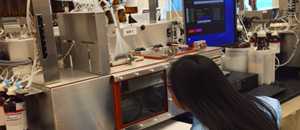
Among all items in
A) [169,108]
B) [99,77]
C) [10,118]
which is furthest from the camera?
[169,108]

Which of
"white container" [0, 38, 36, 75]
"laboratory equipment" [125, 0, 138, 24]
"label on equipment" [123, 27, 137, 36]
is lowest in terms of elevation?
"white container" [0, 38, 36, 75]

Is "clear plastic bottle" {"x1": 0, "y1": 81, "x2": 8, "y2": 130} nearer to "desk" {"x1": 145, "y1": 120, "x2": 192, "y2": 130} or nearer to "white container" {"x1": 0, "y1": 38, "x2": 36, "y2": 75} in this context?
"white container" {"x1": 0, "y1": 38, "x2": 36, "y2": 75}

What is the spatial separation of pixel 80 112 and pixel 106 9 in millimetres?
578

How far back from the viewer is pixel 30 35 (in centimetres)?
160

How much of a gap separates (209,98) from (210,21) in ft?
3.94

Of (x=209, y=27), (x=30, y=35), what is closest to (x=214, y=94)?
(x=30, y=35)

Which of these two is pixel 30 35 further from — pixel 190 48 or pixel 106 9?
pixel 190 48

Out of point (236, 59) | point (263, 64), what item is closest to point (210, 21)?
point (236, 59)

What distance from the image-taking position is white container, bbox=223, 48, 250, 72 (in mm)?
2355

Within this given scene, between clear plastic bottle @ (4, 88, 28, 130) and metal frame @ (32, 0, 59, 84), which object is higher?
metal frame @ (32, 0, 59, 84)

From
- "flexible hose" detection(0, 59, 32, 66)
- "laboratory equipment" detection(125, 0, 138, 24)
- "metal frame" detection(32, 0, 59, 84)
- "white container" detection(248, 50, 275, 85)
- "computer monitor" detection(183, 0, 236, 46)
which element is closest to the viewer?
"metal frame" detection(32, 0, 59, 84)

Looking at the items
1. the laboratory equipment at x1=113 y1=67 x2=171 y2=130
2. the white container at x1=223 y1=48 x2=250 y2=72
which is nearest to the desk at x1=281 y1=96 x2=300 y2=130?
the white container at x1=223 y1=48 x2=250 y2=72

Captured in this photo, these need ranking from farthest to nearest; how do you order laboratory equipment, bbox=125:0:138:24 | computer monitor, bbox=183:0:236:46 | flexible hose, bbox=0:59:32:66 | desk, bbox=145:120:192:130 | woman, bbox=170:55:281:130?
1. computer monitor, bbox=183:0:236:46
2. laboratory equipment, bbox=125:0:138:24
3. desk, bbox=145:120:192:130
4. flexible hose, bbox=0:59:32:66
5. woman, bbox=170:55:281:130

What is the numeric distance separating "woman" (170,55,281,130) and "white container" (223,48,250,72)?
46.8 inches
